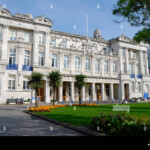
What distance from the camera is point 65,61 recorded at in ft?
121

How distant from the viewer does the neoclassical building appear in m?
30.2

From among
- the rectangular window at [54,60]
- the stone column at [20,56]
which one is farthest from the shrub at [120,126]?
the rectangular window at [54,60]

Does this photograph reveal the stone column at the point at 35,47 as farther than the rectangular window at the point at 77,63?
No

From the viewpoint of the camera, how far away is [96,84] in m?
41.9

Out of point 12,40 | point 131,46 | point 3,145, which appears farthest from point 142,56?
point 3,145

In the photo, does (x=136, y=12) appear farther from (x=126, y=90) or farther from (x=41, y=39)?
(x=126, y=90)

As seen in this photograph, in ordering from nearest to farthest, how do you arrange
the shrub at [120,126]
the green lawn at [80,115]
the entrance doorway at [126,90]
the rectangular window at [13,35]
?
1. the shrub at [120,126]
2. the green lawn at [80,115]
3. the rectangular window at [13,35]
4. the entrance doorway at [126,90]

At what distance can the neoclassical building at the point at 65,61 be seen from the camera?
99.2 feet

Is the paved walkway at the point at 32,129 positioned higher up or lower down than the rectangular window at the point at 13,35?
lower down

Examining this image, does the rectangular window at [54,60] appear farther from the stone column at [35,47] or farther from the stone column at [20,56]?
the stone column at [20,56]

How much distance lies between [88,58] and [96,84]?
24.2 feet

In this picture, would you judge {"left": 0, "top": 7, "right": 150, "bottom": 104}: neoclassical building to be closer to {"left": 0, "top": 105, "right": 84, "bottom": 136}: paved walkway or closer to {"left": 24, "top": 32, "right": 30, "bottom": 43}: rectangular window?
{"left": 24, "top": 32, "right": 30, "bottom": 43}: rectangular window

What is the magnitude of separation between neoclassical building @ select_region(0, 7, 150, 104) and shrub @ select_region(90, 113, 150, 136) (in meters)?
24.7

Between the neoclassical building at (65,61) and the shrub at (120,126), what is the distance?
24.7 meters
